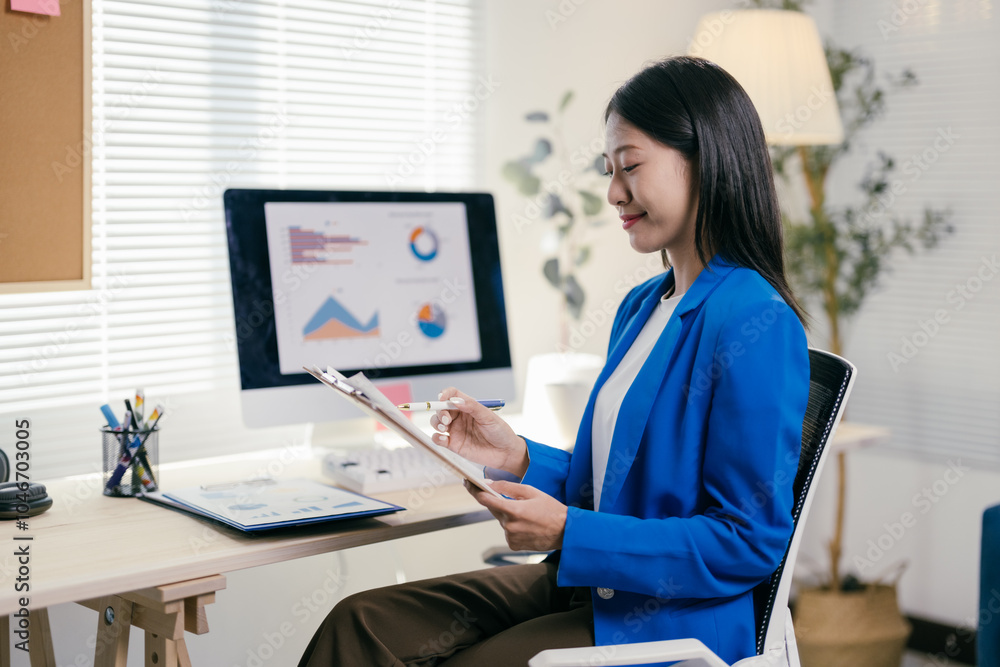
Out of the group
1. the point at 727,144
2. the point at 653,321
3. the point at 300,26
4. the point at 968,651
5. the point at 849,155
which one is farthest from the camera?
the point at 849,155

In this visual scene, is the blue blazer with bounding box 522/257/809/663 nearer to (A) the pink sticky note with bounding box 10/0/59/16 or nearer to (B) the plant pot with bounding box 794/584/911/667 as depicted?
(A) the pink sticky note with bounding box 10/0/59/16

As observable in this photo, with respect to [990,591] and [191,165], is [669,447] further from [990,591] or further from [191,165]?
[191,165]

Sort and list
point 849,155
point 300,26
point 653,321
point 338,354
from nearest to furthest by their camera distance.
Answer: point 653,321 → point 338,354 → point 300,26 → point 849,155

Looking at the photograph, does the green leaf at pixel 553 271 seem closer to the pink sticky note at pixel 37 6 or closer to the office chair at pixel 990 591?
the office chair at pixel 990 591

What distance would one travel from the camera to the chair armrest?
1131 millimetres

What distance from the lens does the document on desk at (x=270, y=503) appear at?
1.35 metres

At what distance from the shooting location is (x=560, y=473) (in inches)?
60.5

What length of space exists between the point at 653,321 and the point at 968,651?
79.7 inches

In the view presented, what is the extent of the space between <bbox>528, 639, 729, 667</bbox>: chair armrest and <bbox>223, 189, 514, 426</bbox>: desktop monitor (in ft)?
2.60

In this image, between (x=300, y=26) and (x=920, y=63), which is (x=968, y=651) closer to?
(x=920, y=63)

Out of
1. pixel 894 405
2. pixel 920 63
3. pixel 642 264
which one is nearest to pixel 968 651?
pixel 894 405

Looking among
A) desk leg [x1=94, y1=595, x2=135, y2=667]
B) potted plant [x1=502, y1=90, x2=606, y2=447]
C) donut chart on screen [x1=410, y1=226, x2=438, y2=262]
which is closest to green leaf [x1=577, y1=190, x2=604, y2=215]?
potted plant [x1=502, y1=90, x2=606, y2=447]

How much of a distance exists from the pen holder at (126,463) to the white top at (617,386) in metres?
0.76

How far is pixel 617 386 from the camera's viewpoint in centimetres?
145
